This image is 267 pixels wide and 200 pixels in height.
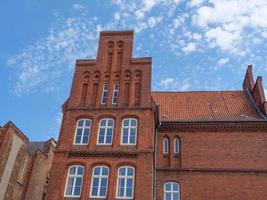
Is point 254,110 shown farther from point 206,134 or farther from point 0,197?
point 0,197

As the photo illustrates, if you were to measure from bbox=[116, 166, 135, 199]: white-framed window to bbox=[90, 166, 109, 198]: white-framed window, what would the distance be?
73cm

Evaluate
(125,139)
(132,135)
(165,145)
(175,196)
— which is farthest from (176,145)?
(125,139)

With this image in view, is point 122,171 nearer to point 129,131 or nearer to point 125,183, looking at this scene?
point 125,183

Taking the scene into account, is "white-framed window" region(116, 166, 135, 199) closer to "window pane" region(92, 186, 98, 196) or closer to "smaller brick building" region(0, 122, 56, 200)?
"window pane" region(92, 186, 98, 196)

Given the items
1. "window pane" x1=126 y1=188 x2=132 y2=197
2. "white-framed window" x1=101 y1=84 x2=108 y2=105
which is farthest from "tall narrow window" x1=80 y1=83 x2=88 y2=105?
"window pane" x1=126 y1=188 x2=132 y2=197

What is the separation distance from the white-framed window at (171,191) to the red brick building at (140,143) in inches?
2.4

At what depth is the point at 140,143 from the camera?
19641 mm

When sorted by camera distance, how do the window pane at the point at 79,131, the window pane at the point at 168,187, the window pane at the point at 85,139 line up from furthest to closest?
1. the window pane at the point at 168,187
2. the window pane at the point at 79,131
3. the window pane at the point at 85,139

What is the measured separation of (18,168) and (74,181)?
4.58 m

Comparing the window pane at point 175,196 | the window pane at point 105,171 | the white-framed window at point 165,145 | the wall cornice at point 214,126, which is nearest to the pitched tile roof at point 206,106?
the wall cornice at point 214,126

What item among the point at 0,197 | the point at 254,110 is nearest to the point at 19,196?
the point at 0,197

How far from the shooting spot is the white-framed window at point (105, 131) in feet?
66.3

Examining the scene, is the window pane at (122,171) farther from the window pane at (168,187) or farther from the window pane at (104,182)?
the window pane at (168,187)

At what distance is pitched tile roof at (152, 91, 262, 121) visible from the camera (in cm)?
2436
